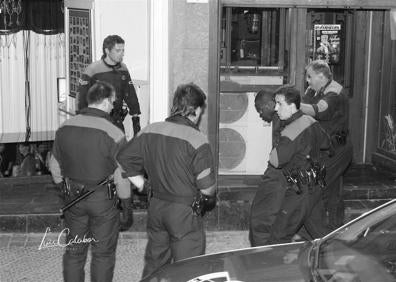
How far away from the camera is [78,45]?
9.15 metres

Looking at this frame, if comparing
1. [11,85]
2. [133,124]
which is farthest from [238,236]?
[11,85]

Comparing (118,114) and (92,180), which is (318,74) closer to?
(118,114)

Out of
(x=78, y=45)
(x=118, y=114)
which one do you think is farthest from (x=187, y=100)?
(x=78, y=45)

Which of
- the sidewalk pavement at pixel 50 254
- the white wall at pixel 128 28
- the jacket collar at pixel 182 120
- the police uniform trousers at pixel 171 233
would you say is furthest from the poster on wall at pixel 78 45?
the police uniform trousers at pixel 171 233

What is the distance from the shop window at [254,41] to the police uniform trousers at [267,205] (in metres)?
2.67

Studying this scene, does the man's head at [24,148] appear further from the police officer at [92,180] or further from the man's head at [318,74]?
the man's head at [318,74]

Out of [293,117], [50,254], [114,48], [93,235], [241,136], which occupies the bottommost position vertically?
[50,254]

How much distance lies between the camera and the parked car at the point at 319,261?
3971 millimetres

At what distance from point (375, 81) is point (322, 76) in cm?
292

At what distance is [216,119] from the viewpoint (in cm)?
854

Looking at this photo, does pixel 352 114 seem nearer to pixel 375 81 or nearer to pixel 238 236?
pixel 375 81

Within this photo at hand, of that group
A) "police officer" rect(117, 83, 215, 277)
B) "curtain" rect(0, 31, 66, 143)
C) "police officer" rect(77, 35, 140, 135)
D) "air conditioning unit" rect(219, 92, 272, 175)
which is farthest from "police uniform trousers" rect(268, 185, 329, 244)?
"curtain" rect(0, 31, 66, 143)

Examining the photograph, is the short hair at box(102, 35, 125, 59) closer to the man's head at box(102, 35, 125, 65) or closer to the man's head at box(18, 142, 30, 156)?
the man's head at box(102, 35, 125, 65)

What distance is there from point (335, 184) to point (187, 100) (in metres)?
2.68
